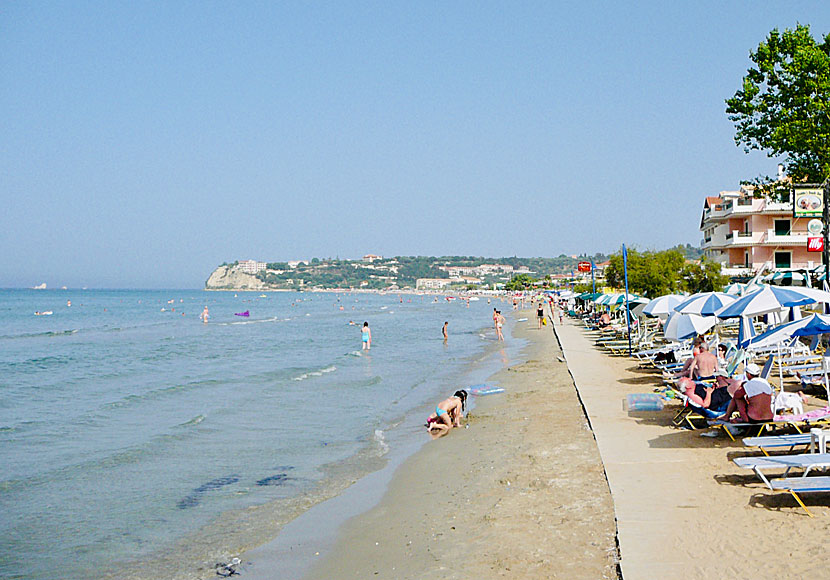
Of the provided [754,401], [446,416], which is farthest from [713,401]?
[446,416]

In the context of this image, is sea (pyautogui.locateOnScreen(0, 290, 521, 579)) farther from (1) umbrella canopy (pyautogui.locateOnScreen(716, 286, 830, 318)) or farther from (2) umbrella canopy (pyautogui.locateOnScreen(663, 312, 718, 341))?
(1) umbrella canopy (pyautogui.locateOnScreen(716, 286, 830, 318))

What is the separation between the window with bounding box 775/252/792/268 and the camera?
150 ft

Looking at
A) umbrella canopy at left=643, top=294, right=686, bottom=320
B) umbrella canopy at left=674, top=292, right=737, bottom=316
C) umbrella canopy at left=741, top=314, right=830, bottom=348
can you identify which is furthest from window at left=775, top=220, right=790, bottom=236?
umbrella canopy at left=741, top=314, right=830, bottom=348

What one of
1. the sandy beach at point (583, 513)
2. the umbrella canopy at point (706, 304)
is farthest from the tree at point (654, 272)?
the sandy beach at point (583, 513)

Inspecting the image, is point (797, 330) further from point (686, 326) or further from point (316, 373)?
point (316, 373)

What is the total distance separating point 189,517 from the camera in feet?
29.2

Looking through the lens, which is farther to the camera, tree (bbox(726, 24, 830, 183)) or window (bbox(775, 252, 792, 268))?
window (bbox(775, 252, 792, 268))

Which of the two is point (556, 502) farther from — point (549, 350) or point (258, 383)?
point (549, 350)

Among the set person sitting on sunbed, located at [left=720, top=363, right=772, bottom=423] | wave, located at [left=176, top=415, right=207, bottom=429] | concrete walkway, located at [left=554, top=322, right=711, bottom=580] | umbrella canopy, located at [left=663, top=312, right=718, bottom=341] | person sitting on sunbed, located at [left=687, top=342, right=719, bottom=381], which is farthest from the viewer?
umbrella canopy, located at [left=663, top=312, right=718, bottom=341]

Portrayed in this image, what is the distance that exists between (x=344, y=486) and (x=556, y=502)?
11.3 ft

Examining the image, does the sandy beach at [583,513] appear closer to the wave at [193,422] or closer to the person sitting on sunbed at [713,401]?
the person sitting on sunbed at [713,401]

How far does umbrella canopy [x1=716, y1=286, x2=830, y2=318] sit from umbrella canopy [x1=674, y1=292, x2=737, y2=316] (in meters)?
2.24

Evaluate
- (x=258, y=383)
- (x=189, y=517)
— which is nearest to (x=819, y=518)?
(x=189, y=517)

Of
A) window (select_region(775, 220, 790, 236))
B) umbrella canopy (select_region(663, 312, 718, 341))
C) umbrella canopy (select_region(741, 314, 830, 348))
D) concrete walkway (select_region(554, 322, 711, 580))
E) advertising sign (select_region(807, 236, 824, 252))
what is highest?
window (select_region(775, 220, 790, 236))
